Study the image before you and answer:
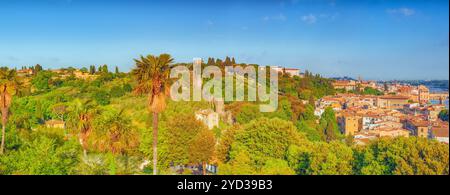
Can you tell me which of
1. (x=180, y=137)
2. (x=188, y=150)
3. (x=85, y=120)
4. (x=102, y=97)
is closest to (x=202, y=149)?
(x=188, y=150)

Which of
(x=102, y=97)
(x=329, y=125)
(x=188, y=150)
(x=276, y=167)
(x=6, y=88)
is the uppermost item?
(x=6, y=88)

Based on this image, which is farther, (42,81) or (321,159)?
(42,81)

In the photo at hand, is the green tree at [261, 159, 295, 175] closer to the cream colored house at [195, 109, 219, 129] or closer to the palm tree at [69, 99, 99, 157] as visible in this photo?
the palm tree at [69, 99, 99, 157]

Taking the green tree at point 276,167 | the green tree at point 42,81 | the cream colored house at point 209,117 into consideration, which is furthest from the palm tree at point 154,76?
the green tree at point 42,81

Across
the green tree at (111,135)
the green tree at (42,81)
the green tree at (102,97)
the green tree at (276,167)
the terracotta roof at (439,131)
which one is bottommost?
the green tree at (276,167)

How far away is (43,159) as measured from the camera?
1180cm

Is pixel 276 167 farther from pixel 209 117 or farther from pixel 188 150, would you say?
pixel 209 117

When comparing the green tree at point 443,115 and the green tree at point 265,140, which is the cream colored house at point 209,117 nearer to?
the green tree at point 265,140

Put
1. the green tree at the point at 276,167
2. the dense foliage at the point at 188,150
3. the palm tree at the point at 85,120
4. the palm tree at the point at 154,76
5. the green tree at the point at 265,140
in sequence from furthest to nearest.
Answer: the green tree at the point at 265,140, the palm tree at the point at 85,120, the dense foliage at the point at 188,150, the green tree at the point at 276,167, the palm tree at the point at 154,76

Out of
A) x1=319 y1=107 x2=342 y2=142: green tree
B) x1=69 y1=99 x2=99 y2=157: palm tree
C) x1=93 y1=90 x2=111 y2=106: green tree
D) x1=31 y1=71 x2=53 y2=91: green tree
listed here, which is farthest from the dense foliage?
x1=31 y1=71 x2=53 y2=91: green tree

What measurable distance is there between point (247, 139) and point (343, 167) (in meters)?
3.81

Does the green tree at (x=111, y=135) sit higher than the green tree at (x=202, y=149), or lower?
higher
